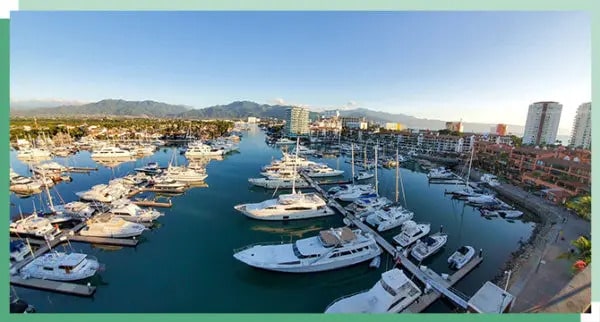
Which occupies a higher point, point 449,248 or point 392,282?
point 392,282

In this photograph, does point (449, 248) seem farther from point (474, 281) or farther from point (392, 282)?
point (392, 282)

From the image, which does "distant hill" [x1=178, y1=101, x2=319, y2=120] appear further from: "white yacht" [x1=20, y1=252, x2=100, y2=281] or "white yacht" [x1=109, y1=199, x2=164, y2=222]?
"white yacht" [x1=20, y1=252, x2=100, y2=281]

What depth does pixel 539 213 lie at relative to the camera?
43.3 feet

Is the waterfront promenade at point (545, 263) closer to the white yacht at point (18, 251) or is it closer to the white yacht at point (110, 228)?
the white yacht at point (110, 228)

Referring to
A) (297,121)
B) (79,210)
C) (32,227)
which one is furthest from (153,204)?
(297,121)

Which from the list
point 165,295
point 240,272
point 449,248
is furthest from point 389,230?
point 165,295

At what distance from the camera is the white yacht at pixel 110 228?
30.2ft

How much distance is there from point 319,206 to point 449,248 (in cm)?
512

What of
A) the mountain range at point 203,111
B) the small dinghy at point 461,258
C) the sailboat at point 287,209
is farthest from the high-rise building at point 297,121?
the small dinghy at point 461,258

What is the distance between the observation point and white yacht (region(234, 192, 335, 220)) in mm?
11226

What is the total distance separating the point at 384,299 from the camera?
5.95 meters

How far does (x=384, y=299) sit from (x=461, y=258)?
3890 millimetres

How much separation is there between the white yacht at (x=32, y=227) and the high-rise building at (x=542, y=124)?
44.2 m

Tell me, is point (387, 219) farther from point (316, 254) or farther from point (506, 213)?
point (506, 213)
